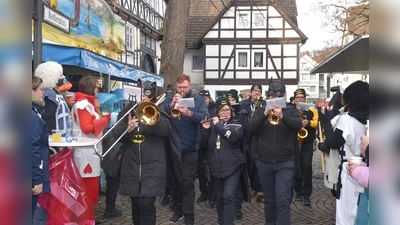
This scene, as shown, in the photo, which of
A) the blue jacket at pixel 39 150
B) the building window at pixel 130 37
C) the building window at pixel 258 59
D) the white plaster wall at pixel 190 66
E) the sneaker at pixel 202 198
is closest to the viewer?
the blue jacket at pixel 39 150

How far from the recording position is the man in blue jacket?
5.69 m

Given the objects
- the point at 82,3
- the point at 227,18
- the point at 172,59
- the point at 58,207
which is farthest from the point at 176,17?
the point at 227,18

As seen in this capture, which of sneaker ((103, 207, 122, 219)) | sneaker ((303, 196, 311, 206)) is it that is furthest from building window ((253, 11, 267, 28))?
sneaker ((103, 207, 122, 219))

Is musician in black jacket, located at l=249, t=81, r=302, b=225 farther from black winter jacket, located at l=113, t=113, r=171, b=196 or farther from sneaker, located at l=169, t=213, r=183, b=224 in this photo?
sneaker, located at l=169, t=213, r=183, b=224

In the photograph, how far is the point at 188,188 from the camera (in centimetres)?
577

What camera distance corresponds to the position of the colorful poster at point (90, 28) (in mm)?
10873

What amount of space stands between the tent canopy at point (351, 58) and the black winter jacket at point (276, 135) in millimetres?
1120

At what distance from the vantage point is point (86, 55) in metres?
7.62

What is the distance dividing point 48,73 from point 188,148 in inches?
81.7

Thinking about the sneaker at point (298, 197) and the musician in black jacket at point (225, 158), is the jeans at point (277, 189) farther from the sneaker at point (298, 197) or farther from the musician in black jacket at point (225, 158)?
the sneaker at point (298, 197)

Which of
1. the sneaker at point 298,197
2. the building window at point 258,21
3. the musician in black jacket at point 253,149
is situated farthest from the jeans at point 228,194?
the building window at point 258,21

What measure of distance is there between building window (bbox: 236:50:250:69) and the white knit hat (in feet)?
89.4

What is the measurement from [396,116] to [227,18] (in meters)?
31.4

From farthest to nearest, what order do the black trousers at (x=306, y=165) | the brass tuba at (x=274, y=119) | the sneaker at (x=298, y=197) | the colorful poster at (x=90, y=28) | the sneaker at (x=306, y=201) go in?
the colorful poster at (x=90, y=28) → the sneaker at (x=298, y=197) → the sneaker at (x=306, y=201) → the black trousers at (x=306, y=165) → the brass tuba at (x=274, y=119)
